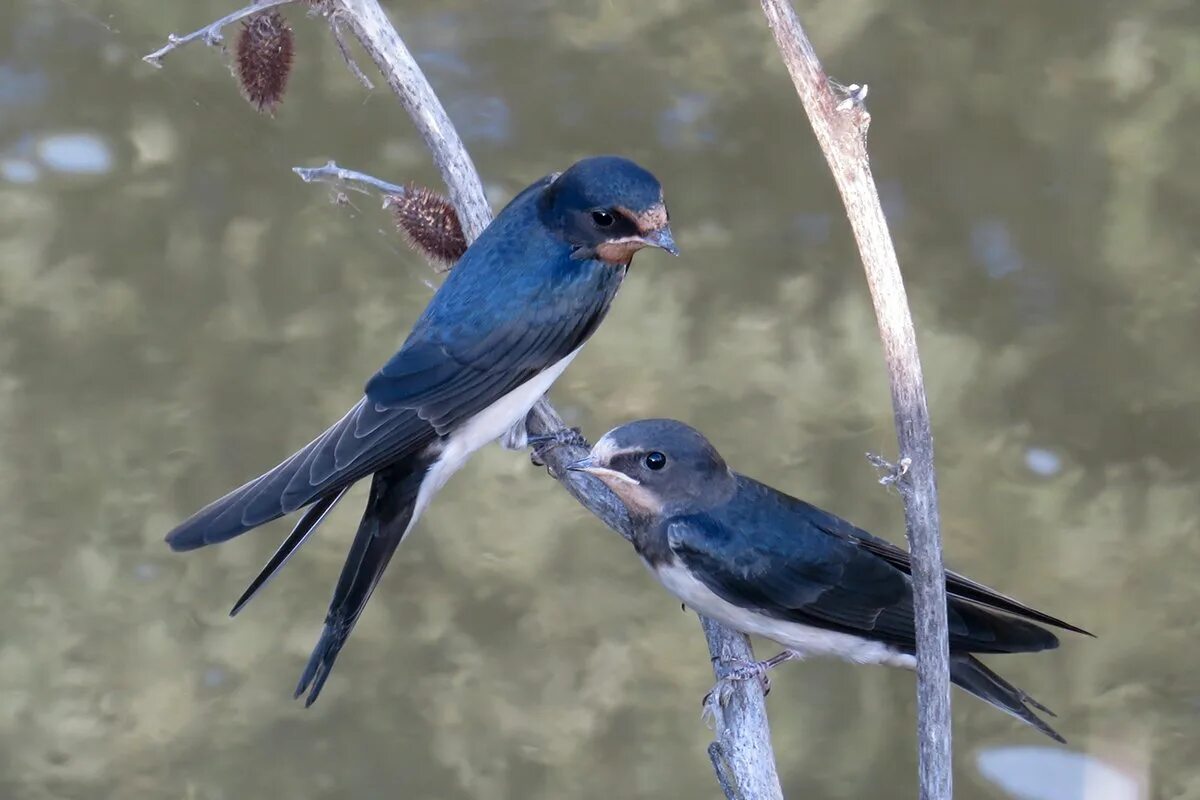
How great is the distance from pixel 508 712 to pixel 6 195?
1.36 meters

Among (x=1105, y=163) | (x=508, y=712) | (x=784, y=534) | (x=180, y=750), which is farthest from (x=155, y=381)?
(x=1105, y=163)

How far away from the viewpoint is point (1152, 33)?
2951 mm

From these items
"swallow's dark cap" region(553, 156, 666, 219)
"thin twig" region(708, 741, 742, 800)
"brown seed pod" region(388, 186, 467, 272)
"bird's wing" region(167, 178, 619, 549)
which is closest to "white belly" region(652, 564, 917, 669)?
"thin twig" region(708, 741, 742, 800)

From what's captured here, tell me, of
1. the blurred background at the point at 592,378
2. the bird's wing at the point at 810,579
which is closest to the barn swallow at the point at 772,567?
the bird's wing at the point at 810,579

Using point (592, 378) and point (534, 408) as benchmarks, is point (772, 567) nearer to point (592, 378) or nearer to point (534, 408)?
point (534, 408)

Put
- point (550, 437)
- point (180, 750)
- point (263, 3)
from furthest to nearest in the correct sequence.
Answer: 1. point (180, 750)
2. point (550, 437)
3. point (263, 3)

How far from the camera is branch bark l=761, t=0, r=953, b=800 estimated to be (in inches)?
54.1

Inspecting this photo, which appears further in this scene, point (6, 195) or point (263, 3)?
point (6, 195)

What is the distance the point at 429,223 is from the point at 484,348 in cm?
25

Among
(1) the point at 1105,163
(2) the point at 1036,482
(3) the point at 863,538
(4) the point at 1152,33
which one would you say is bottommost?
(3) the point at 863,538

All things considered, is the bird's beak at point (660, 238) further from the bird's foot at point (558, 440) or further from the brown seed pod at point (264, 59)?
the brown seed pod at point (264, 59)

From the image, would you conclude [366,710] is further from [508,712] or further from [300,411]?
[300,411]

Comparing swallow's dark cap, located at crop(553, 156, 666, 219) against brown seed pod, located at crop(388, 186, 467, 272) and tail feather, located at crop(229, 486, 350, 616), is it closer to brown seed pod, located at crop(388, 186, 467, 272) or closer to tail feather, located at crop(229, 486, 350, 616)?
brown seed pod, located at crop(388, 186, 467, 272)

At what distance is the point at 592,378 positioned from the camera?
2982mm
